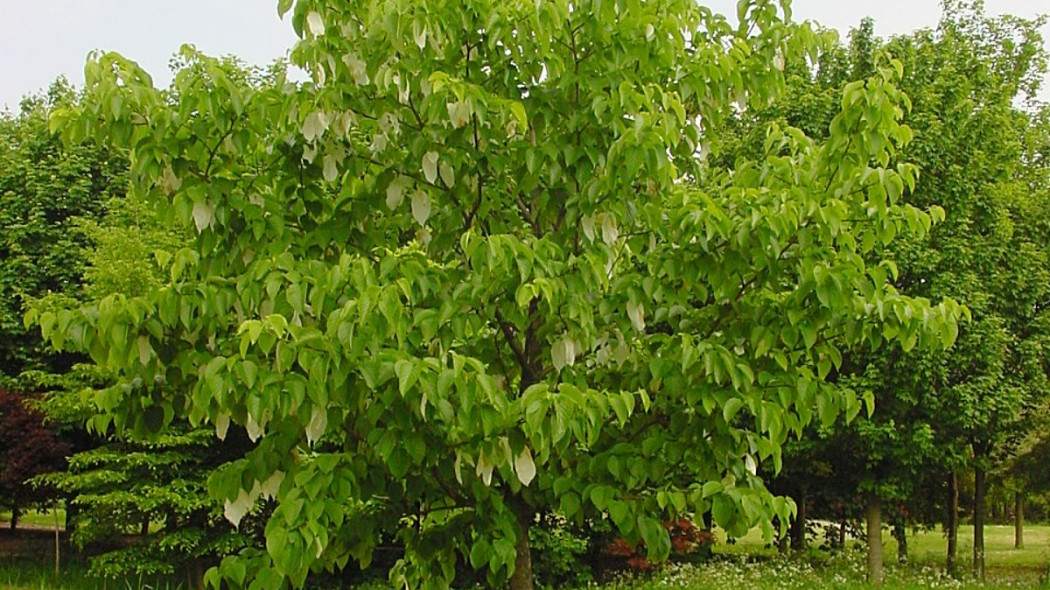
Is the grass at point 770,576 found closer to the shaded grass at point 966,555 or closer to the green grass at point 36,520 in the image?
the shaded grass at point 966,555

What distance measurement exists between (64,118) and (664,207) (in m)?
2.13

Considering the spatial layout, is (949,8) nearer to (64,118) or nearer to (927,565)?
(927,565)

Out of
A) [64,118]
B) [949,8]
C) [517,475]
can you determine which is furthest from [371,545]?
[949,8]

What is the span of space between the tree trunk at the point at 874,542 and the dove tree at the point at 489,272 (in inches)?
430

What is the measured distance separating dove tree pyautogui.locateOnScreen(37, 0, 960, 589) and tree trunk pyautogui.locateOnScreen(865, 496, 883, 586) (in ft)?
35.9

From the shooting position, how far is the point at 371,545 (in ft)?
12.3

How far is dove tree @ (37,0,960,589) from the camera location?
115 inches

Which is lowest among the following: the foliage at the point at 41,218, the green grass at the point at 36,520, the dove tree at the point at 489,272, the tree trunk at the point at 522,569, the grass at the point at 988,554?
the green grass at the point at 36,520

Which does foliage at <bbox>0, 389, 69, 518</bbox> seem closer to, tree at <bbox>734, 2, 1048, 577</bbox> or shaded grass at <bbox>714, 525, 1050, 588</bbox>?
shaded grass at <bbox>714, 525, 1050, 588</bbox>

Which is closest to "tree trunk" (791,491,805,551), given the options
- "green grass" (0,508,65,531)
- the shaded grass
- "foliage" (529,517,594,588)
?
the shaded grass

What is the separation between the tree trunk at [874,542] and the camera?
44.0 ft

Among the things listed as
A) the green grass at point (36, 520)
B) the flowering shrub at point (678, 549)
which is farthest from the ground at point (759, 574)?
the green grass at point (36, 520)

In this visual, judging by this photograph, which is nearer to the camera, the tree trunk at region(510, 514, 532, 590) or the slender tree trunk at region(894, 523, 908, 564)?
the tree trunk at region(510, 514, 532, 590)

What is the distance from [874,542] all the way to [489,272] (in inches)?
485
